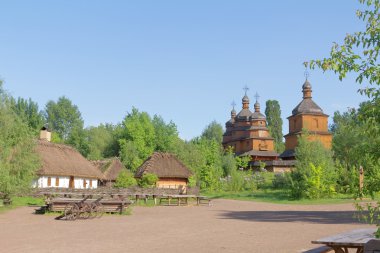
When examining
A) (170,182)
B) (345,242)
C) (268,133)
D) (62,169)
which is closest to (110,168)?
(170,182)

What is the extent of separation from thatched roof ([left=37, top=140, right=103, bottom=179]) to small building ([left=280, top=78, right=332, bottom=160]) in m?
34.4

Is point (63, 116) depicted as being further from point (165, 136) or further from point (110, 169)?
point (110, 169)

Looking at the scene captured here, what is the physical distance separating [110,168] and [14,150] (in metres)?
27.0

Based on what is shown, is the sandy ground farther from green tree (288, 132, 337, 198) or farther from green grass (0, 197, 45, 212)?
green tree (288, 132, 337, 198)

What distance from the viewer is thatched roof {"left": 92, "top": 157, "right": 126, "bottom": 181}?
54.4 meters

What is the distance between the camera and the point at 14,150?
28.3m

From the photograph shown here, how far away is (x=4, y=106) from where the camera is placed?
90.1 ft

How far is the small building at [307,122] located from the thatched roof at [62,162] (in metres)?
34.4

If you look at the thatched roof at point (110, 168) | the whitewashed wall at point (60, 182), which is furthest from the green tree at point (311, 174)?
the thatched roof at point (110, 168)

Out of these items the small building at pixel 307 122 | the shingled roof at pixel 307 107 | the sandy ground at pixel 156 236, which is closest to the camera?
the sandy ground at pixel 156 236

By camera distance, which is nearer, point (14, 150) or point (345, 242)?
point (345, 242)

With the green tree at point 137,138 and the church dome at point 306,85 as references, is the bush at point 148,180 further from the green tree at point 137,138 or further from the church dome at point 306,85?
the church dome at point 306,85

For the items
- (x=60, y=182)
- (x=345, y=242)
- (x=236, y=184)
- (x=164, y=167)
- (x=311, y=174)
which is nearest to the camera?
(x=345, y=242)

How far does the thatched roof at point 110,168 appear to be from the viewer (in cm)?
5444
